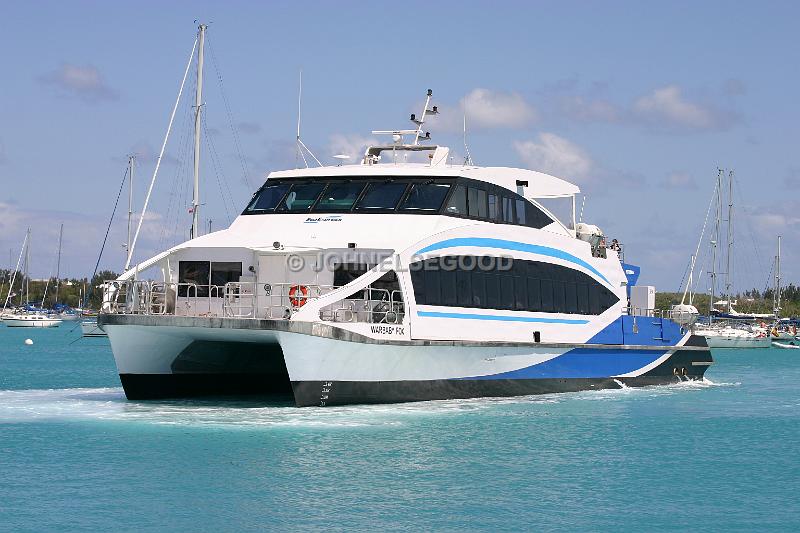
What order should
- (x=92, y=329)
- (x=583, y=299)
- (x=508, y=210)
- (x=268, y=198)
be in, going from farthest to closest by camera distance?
(x=92, y=329) < (x=583, y=299) < (x=508, y=210) < (x=268, y=198)

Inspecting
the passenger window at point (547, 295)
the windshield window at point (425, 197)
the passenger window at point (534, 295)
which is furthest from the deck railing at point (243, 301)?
the passenger window at point (547, 295)

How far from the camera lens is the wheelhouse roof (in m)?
22.5

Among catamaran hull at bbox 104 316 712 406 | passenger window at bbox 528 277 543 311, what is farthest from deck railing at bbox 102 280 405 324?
passenger window at bbox 528 277 543 311

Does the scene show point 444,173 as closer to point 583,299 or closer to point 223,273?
point 223,273

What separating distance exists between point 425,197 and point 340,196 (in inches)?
65.6

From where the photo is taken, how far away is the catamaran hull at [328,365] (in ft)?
63.9

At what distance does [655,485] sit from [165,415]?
874 centimetres

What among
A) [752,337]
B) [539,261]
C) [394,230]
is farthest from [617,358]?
[752,337]

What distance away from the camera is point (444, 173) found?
22391 mm

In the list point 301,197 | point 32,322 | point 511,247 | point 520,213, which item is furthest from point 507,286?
point 32,322

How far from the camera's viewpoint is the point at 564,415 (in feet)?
71.6

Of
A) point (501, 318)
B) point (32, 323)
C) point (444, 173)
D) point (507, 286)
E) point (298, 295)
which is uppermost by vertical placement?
point (444, 173)

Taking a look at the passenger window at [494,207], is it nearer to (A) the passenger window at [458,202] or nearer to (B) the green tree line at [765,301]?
→ (A) the passenger window at [458,202]

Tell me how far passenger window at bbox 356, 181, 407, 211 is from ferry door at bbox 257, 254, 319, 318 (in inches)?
64.8
